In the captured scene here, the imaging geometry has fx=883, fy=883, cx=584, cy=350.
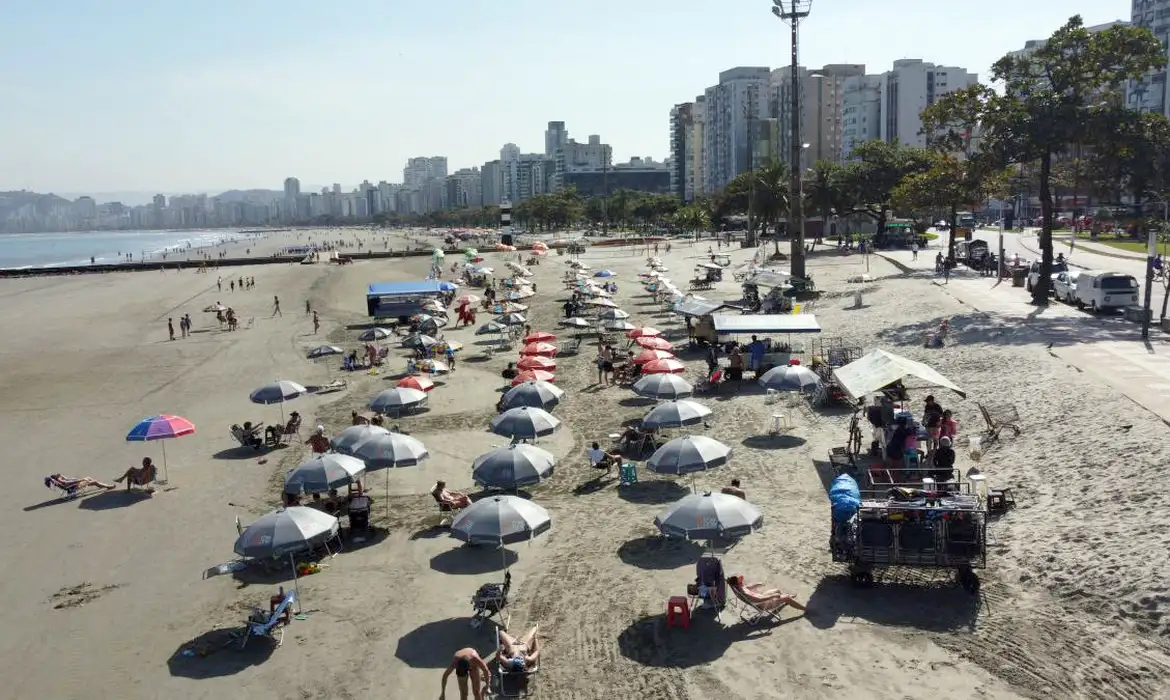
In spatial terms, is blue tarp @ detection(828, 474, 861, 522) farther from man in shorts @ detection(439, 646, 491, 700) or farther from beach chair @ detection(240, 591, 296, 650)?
beach chair @ detection(240, 591, 296, 650)

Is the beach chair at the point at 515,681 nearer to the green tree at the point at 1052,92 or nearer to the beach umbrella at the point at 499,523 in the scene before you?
the beach umbrella at the point at 499,523

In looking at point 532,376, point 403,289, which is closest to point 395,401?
point 532,376

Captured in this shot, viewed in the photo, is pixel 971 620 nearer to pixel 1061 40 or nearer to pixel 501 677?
pixel 501 677

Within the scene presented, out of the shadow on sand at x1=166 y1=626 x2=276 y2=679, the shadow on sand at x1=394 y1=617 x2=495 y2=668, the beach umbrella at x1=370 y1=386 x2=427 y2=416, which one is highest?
the beach umbrella at x1=370 y1=386 x2=427 y2=416

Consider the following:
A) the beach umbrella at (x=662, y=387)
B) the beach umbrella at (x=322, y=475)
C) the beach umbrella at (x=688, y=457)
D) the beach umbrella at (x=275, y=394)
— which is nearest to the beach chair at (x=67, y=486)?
the beach umbrella at (x=275, y=394)

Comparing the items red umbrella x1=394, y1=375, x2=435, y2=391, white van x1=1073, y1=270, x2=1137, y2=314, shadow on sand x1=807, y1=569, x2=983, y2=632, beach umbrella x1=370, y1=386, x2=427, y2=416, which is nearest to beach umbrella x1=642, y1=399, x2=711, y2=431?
shadow on sand x1=807, y1=569, x2=983, y2=632

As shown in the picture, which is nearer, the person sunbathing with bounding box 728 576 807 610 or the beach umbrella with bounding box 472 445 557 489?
the person sunbathing with bounding box 728 576 807 610
